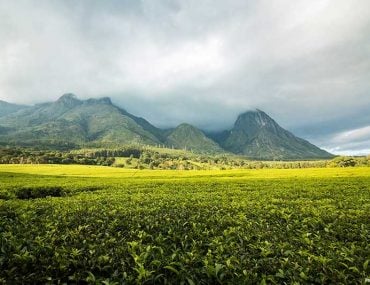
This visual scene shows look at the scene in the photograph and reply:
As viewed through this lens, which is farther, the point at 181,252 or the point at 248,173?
the point at 248,173

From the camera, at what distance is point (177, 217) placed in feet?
52.4

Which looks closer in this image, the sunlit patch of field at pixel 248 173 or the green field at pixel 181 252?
the green field at pixel 181 252

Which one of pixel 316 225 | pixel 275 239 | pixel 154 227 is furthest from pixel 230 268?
pixel 316 225

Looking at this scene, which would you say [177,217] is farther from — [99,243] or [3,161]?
[3,161]

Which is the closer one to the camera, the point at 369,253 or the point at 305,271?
the point at 305,271

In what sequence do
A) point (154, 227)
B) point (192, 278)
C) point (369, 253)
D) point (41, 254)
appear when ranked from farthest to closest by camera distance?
point (154, 227)
point (369, 253)
point (41, 254)
point (192, 278)

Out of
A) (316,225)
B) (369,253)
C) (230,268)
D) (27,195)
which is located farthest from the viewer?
(27,195)

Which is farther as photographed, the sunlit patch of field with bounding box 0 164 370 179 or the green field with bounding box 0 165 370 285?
the sunlit patch of field with bounding box 0 164 370 179

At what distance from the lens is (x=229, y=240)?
11500mm

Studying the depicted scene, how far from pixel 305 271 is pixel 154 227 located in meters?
7.46

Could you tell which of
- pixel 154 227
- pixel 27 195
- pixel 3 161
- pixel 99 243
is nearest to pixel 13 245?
pixel 99 243

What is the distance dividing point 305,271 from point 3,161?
199986 millimetres

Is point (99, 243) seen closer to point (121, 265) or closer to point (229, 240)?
point (121, 265)

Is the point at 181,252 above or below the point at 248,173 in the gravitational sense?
below
